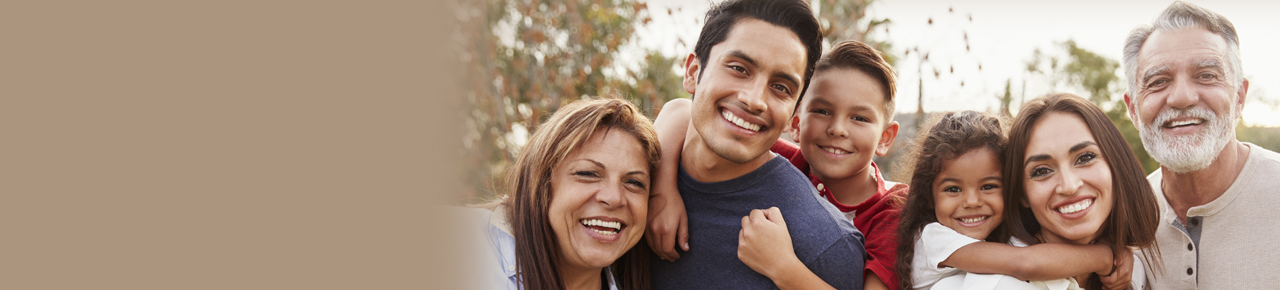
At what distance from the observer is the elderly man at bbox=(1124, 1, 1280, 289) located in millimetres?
3416

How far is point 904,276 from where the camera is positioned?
2.92m

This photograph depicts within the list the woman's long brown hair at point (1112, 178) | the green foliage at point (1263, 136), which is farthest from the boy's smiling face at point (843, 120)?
the green foliage at point (1263, 136)

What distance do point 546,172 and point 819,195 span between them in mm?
1164

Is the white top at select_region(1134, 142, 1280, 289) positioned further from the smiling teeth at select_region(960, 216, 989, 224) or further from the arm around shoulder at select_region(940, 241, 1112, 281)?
the smiling teeth at select_region(960, 216, 989, 224)

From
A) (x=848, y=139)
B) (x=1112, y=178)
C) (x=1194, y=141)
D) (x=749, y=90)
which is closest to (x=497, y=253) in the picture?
(x=749, y=90)

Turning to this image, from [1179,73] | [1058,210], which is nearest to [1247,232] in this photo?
[1179,73]

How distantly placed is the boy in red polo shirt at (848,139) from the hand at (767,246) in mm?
292

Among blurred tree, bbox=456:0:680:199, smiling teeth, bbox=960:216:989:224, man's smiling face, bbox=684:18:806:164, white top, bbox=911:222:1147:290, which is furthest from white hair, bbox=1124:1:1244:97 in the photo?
blurred tree, bbox=456:0:680:199

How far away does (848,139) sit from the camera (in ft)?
10.4

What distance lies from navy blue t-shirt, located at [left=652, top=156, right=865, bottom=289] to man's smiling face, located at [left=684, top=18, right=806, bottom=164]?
21 centimetres

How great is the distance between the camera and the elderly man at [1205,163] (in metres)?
3.42

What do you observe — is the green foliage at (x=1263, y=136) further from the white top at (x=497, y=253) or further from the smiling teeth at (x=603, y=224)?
the white top at (x=497, y=253)

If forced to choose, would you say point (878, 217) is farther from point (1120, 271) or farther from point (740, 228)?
point (1120, 271)

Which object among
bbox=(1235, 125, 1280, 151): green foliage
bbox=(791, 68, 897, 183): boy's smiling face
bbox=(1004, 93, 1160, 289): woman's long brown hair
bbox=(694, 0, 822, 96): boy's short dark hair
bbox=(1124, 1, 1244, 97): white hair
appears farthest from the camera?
bbox=(1235, 125, 1280, 151): green foliage
